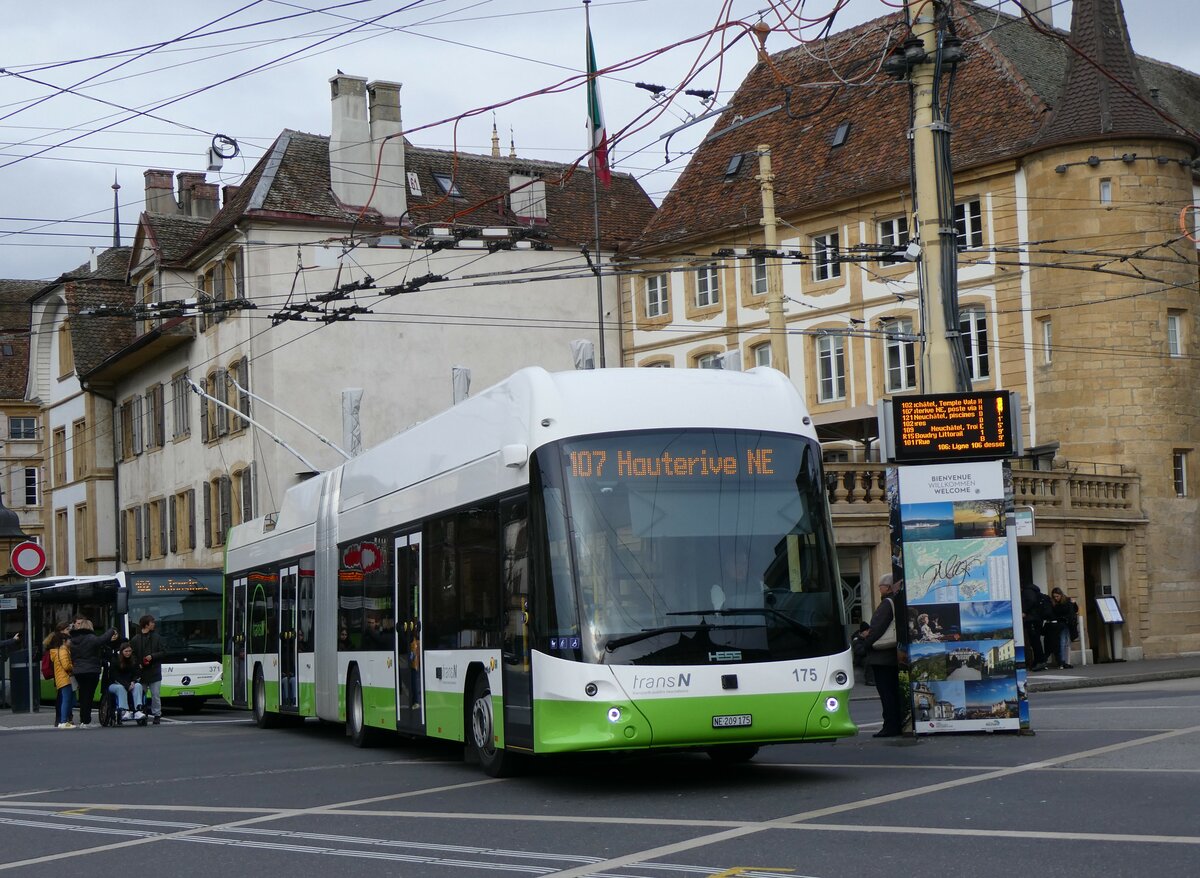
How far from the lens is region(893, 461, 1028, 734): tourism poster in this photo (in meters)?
16.4

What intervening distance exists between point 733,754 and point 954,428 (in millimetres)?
Result: 3576

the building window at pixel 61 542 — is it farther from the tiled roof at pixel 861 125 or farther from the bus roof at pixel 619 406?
the bus roof at pixel 619 406

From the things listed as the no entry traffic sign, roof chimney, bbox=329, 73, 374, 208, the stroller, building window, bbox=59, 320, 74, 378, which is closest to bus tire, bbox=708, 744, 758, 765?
the stroller

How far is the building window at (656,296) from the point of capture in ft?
170

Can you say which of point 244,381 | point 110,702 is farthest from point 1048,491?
point 244,381

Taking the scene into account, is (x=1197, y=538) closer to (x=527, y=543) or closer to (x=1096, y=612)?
(x=1096, y=612)

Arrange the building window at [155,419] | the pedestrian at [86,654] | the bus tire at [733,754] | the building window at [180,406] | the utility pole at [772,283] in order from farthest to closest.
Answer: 1. the building window at [155,419]
2. the building window at [180,406]
3. the utility pole at [772,283]
4. the pedestrian at [86,654]
5. the bus tire at [733,754]

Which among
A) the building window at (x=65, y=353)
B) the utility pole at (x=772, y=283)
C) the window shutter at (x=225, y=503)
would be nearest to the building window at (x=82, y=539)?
the building window at (x=65, y=353)

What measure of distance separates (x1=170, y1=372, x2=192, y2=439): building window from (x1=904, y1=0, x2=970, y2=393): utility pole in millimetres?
37971

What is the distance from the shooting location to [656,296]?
52219mm

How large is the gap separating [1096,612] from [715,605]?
30.4 m

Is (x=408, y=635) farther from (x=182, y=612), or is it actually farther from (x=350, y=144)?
(x=350, y=144)

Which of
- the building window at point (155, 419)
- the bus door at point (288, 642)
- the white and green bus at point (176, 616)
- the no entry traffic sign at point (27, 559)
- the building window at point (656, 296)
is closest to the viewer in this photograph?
the bus door at point (288, 642)

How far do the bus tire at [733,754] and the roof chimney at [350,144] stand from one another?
3247 centimetres
